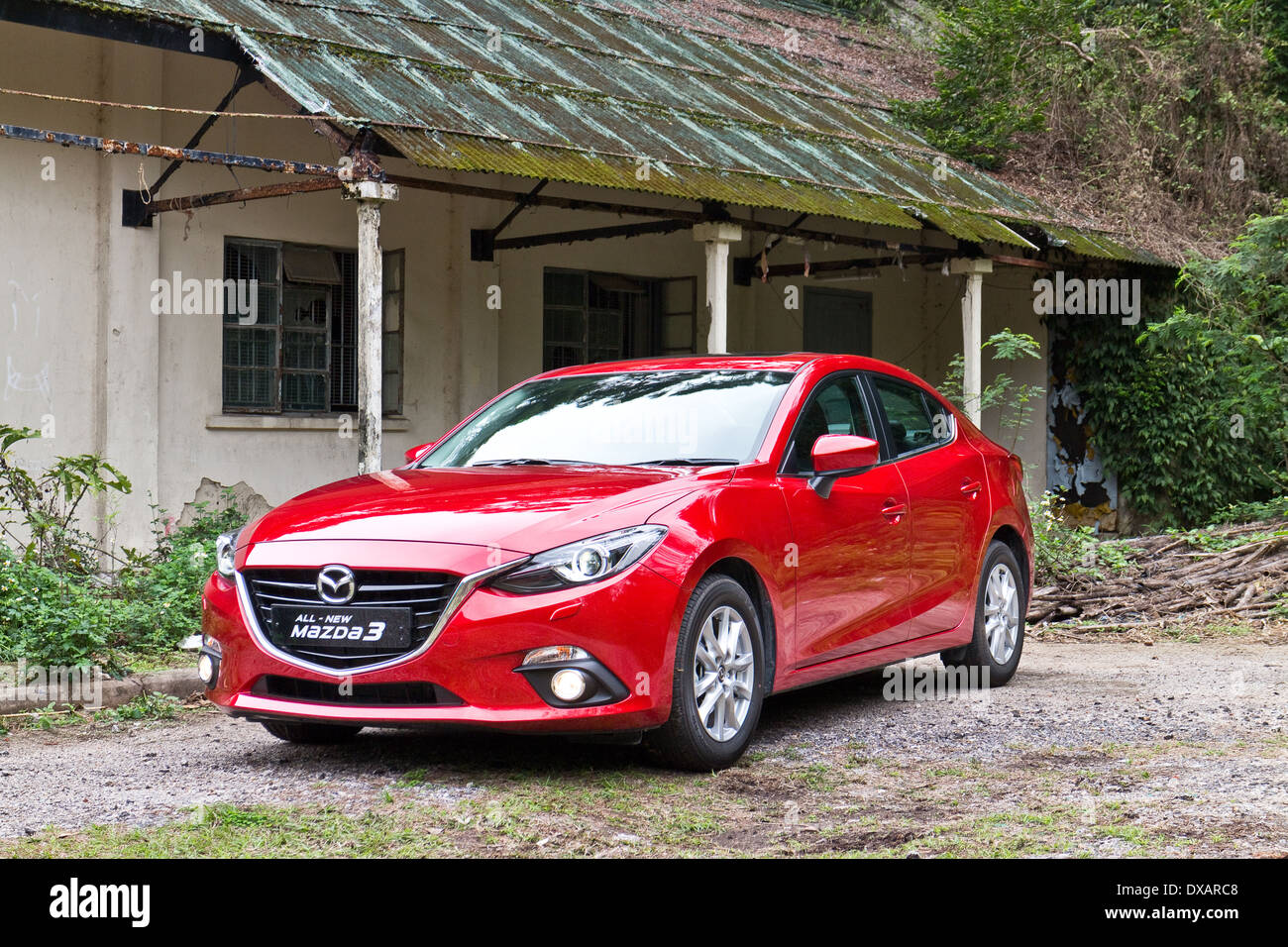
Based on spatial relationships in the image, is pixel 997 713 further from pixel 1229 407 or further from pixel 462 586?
pixel 1229 407

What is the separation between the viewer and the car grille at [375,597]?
5.06 m

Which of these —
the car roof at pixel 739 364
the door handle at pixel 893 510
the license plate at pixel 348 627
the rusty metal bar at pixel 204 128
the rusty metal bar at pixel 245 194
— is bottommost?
the license plate at pixel 348 627

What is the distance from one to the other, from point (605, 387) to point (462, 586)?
191cm

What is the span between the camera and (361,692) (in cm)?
516

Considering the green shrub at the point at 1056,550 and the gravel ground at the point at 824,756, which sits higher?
the green shrub at the point at 1056,550

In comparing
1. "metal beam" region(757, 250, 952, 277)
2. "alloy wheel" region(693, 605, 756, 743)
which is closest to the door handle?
"alloy wheel" region(693, 605, 756, 743)

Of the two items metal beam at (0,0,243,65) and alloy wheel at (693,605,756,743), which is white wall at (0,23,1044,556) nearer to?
metal beam at (0,0,243,65)

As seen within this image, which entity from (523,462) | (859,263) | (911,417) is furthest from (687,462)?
(859,263)

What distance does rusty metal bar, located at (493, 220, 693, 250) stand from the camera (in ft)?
44.7

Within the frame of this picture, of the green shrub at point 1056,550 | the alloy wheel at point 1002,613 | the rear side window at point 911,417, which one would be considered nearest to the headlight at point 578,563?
the rear side window at point 911,417

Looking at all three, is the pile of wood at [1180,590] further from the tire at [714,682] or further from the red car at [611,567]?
the tire at [714,682]

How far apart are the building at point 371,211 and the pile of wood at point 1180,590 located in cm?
319

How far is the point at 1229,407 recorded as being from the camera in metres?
16.5

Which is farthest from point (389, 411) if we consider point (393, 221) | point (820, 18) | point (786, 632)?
point (820, 18)
